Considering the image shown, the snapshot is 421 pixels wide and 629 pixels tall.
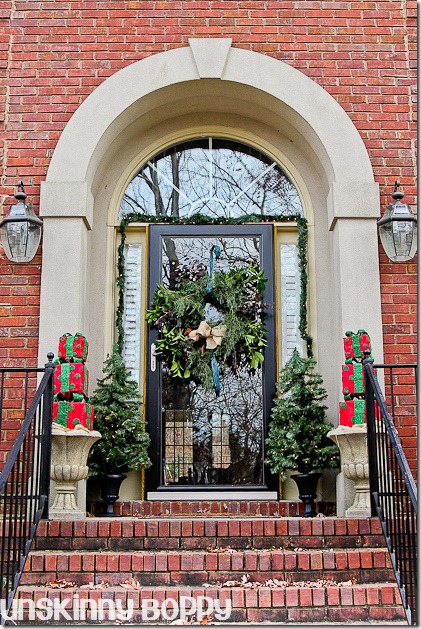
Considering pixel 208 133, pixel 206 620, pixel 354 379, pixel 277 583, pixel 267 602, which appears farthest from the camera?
pixel 208 133

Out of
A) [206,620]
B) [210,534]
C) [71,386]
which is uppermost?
[71,386]

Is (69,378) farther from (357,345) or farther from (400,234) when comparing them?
(400,234)

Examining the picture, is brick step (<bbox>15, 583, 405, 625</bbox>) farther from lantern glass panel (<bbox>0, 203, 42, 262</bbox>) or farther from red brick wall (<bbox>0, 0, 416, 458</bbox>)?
red brick wall (<bbox>0, 0, 416, 458</bbox>)

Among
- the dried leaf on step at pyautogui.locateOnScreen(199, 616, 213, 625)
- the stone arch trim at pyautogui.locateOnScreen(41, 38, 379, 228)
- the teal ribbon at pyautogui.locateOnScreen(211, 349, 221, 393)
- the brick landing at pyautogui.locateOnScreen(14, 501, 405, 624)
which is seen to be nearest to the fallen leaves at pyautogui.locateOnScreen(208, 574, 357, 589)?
the brick landing at pyautogui.locateOnScreen(14, 501, 405, 624)

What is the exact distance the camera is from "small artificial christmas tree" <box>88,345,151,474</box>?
5.70 m

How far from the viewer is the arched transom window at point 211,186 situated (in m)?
6.59

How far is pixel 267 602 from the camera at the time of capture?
3967mm

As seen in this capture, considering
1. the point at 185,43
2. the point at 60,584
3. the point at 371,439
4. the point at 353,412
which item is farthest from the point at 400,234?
the point at 60,584

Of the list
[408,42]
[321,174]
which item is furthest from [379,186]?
[408,42]

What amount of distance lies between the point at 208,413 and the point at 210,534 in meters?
1.76

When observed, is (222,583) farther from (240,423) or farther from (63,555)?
(240,423)

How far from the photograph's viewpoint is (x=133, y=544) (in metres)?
4.53

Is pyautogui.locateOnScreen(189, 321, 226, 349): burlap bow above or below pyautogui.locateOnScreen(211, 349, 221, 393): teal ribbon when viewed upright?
above

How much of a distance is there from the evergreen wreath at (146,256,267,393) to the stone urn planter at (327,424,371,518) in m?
1.19
